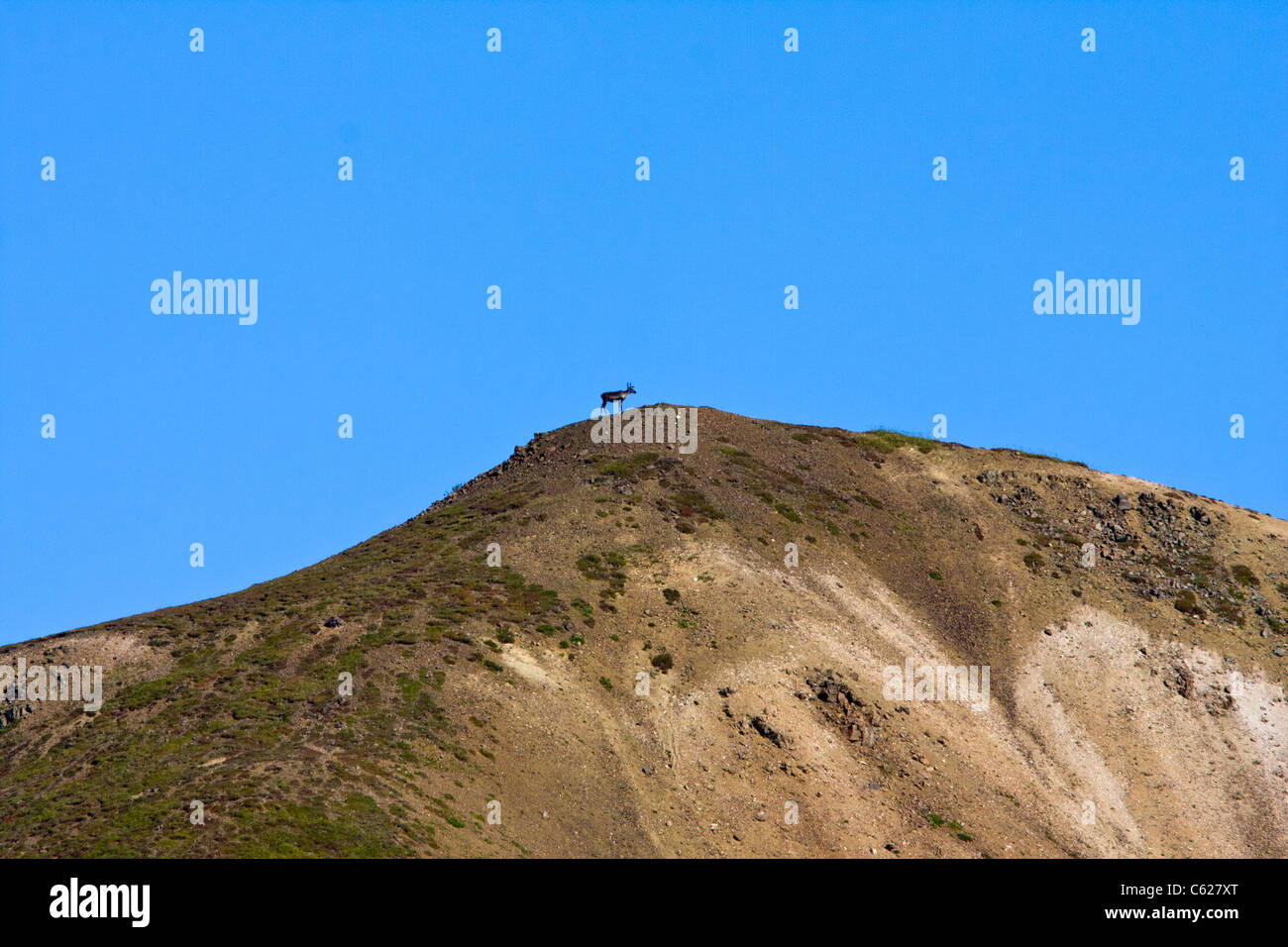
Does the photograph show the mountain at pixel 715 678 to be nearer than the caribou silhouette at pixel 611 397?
Yes

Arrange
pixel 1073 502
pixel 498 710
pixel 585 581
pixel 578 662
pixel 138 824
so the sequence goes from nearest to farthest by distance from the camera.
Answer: pixel 138 824, pixel 498 710, pixel 578 662, pixel 585 581, pixel 1073 502

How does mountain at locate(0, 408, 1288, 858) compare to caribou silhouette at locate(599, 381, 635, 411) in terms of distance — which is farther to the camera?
caribou silhouette at locate(599, 381, 635, 411)

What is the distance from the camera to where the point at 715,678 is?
260ft

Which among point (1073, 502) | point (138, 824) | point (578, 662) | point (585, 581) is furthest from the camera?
point (1073, 502)

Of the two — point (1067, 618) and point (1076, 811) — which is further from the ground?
point (1067, 618)

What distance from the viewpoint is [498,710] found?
7119cm

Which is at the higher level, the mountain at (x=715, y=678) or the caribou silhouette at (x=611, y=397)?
the caribou silhouette at (x=611, y=397)

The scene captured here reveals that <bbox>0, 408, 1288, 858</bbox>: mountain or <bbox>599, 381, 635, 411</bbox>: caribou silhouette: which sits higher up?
<bbox>599, 381, 635, 411</bbox>: caribou silhouette

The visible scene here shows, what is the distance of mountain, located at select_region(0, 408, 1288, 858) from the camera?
63.0 meters

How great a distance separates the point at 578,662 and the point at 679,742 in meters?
7.87

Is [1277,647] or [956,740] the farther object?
[1277,647]

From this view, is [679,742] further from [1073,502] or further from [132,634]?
[1073,502]

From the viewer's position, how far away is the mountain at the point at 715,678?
63000 millimetres
